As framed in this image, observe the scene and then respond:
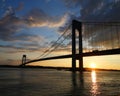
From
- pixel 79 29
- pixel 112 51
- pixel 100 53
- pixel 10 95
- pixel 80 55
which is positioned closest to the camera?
pixel 10 95

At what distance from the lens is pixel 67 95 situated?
1608 cm

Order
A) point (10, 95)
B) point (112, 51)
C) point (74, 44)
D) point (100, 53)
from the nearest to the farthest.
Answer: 1. point (10, 95)
2. point (112, 51)
3. point (100, 53)
4. point (74, 44)

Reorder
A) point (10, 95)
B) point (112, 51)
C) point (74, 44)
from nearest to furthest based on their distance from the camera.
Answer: point (10, 95) → point (112, 51) → point (74, 44)

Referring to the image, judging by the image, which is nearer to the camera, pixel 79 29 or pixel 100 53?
pixel 100 53

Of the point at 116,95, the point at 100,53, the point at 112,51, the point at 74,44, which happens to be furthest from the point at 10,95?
the point at 74,44

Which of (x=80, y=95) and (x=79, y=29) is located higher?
(x=79, y=29)

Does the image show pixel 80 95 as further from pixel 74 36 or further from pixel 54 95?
pixel 74 36

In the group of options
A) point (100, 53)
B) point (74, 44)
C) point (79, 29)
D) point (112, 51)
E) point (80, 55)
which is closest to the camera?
point (112, 51)

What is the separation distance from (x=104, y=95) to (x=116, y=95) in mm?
870

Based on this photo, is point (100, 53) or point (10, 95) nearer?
point (10, 95)

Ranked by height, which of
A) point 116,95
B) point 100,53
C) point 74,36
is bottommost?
point 116,95

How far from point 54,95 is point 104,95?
3.62 meters

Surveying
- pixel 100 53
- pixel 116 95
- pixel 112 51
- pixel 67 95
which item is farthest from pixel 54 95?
pixel 100 53

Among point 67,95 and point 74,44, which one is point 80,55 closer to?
point 74,44
